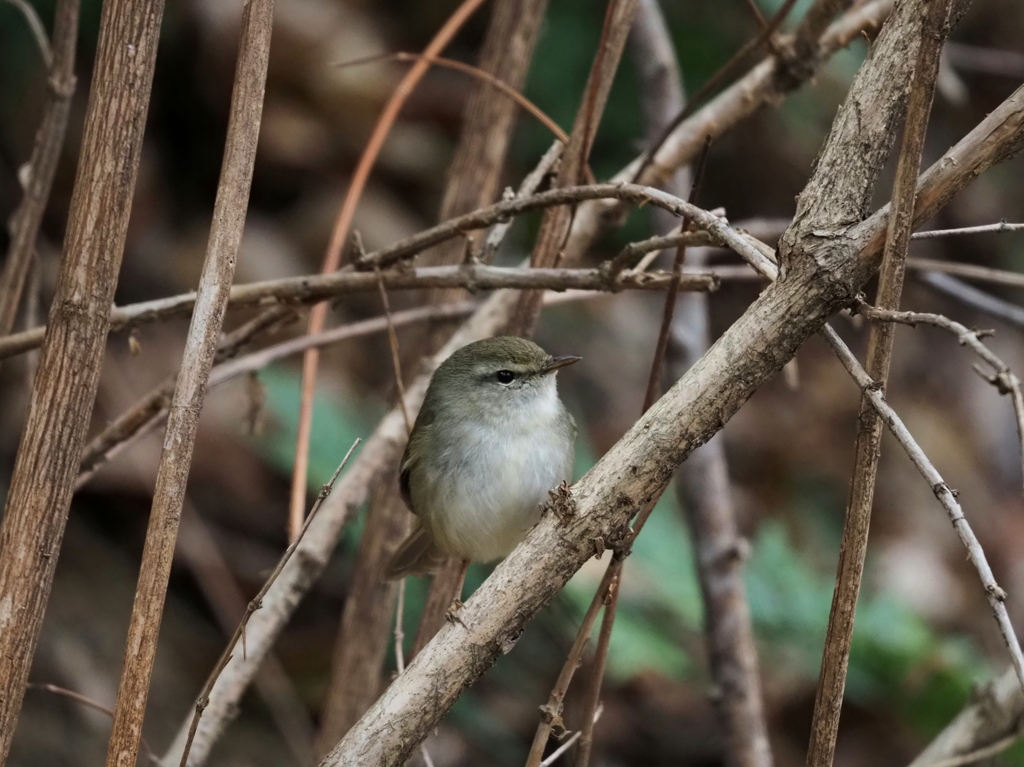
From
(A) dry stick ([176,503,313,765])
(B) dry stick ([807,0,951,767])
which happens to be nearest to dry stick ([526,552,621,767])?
(B) dry stick ([807,0,951,767])

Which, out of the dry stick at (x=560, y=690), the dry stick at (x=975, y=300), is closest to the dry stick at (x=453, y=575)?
the dry stick at (x=560, y=690)

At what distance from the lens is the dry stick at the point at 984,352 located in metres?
1.28

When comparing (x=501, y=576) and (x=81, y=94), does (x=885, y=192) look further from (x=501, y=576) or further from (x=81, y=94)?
(x=501, y=576)

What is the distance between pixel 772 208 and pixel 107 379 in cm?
389

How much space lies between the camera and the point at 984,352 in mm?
1290

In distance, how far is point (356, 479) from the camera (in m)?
2.86

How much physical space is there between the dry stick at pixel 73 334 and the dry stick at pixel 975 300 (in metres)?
2.42

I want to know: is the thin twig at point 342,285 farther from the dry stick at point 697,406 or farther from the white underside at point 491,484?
the white underside at point 491,484

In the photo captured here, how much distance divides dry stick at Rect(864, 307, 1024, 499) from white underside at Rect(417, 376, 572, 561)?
1.59 meters

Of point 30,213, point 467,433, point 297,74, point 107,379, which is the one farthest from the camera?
point 297,74

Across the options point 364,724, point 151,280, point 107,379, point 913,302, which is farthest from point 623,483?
point 913,302

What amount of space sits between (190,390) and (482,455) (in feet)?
5.25

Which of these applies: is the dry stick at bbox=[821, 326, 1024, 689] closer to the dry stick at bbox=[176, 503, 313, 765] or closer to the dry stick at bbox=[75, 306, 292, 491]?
the dry stick at bbox=[75, 306, 292, 491]

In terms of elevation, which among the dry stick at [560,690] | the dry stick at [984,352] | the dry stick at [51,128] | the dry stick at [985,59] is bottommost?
the dry stick at [560,690]
